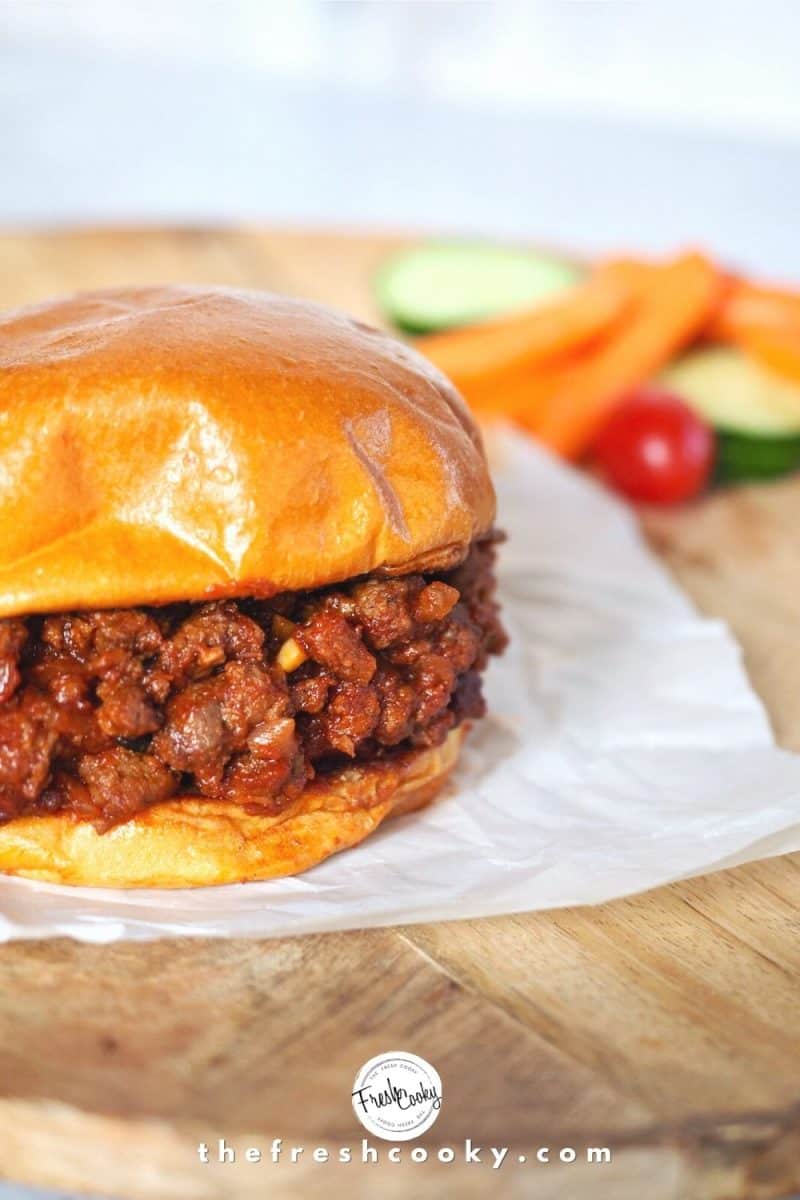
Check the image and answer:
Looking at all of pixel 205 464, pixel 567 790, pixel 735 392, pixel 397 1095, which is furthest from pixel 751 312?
pixel 397 1095

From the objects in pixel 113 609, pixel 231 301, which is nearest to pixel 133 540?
pixel 113 609

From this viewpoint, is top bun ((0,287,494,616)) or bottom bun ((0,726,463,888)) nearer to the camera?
top bun ((0,287,494,616))

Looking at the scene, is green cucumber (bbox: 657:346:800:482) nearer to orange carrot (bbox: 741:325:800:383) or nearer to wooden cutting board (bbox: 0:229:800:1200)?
orange carrot (bbox: 741:325:800:383)

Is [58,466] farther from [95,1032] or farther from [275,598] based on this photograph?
[95,1032]

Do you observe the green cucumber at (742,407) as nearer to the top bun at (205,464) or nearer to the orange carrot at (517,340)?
the orange carrot at (517,340)

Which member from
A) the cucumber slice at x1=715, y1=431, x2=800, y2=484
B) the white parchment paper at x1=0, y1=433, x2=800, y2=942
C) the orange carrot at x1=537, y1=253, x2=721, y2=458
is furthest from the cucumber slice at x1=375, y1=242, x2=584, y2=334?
the white parchment paper at x1=0, y1=433, x2=800, y2=942
